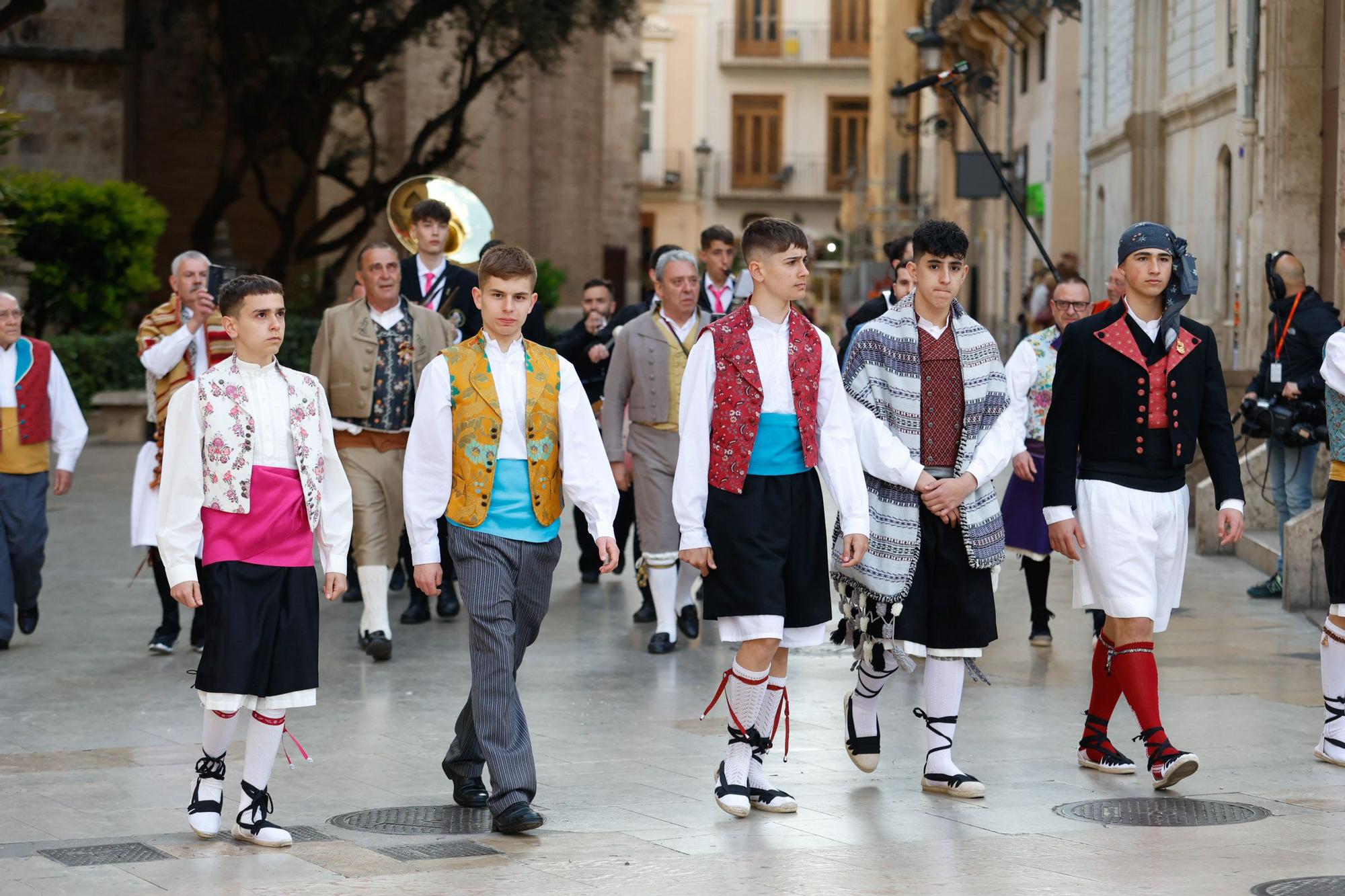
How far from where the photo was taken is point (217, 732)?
6.15 m

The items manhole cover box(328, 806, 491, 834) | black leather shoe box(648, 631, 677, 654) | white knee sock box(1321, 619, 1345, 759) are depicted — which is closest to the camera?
manhole cover box(328, 806, 491, 834)

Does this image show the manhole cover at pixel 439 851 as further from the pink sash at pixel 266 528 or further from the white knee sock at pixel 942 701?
the white knee sock at pixel 942 701

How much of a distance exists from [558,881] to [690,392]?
5.92 feet

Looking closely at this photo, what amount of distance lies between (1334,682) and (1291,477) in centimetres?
473

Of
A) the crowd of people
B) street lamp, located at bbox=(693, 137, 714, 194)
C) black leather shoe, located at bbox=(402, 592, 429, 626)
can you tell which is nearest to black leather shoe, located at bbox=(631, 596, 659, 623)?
black leather shoe, located at bbox=(402, 592, 429, 626)

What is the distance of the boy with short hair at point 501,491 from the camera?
624cm

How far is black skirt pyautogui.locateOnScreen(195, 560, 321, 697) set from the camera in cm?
606

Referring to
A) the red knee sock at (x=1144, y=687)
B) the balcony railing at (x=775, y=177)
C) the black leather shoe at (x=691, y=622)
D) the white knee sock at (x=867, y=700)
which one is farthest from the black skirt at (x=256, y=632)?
the balcony railing at (x=775, y=177)

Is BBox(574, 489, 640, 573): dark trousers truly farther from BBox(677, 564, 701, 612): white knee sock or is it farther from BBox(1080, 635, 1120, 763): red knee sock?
BBox(1080, 635, 1120, 763): red knee sock

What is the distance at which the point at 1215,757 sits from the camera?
743 centimetres

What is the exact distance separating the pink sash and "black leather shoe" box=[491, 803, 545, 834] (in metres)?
1.04

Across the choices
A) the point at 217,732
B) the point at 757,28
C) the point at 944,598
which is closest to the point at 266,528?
the point at 217,732

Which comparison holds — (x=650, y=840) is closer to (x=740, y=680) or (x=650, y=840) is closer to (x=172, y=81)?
(x=740, y=680)

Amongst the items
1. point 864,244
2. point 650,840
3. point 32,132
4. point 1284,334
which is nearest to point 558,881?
point 650,840
